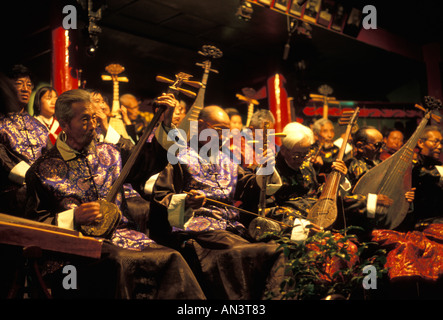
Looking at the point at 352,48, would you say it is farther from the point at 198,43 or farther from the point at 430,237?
the point at 430,237

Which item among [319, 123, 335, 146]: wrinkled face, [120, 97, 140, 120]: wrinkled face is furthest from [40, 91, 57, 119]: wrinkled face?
[319, 123, 335, 146]: wrinkled face

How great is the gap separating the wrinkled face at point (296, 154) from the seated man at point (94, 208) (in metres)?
1.54

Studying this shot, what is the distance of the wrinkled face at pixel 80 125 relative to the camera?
3.27 metres

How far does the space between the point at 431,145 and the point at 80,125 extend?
14.6ft

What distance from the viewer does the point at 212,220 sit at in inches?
151

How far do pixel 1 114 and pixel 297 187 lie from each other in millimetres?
2861

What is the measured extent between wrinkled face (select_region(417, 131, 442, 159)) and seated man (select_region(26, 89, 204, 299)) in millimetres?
3853

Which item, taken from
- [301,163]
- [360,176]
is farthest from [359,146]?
[301,163]

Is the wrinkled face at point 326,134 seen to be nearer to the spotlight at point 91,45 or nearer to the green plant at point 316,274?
the spotlight at point 91,45

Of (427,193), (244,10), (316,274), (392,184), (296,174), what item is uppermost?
(244,10)

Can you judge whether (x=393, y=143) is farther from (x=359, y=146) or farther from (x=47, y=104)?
(x=47, y=104)

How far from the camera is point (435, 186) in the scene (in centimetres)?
536
